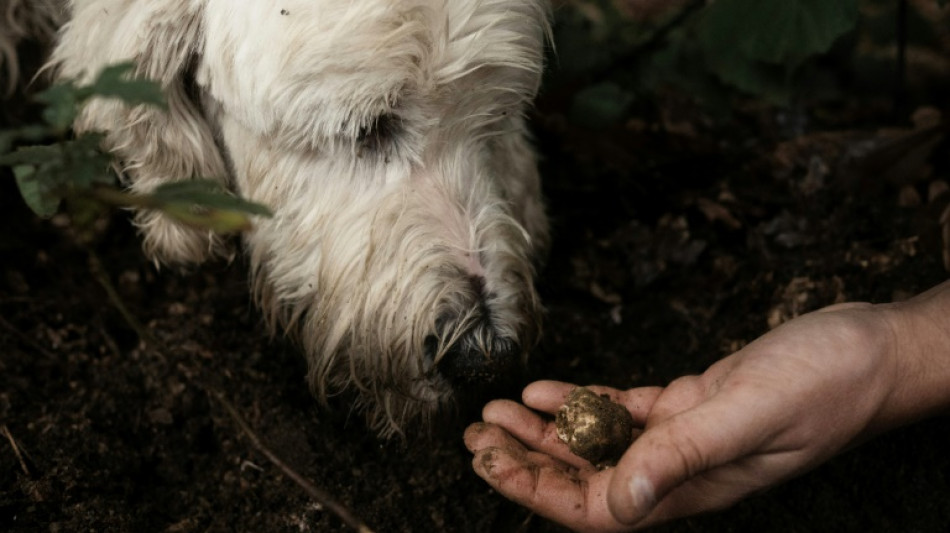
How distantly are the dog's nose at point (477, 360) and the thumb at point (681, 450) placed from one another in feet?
1.53

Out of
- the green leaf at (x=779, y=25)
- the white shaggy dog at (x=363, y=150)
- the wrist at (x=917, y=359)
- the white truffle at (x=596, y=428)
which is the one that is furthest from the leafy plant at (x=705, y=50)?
the white truffle at (x=596, y=428)

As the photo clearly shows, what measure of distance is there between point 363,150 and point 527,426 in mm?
745

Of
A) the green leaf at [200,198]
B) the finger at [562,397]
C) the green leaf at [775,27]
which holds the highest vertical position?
the green leaf at [200,198]

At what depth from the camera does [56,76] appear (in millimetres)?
2539

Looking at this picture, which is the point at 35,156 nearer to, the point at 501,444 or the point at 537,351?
the point at 501,444

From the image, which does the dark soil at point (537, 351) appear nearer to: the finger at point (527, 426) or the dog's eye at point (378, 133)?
the finger at point (527, 426)

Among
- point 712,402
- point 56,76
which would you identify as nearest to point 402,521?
point 712,402

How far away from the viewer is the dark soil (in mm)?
2334

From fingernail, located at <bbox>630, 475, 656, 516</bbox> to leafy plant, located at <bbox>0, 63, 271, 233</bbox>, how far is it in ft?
2.45

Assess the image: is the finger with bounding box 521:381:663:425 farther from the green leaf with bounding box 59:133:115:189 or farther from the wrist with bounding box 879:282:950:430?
the green leaf with bounding box 59:133:115:189

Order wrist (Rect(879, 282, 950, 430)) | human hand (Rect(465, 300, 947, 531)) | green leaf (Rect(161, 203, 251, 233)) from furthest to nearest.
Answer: wrist (Rect(879, 282, 950, 430)), human hand (Rect(465, 300, 947, 531)), green leaf (Rect(161, 203, 251, 233))

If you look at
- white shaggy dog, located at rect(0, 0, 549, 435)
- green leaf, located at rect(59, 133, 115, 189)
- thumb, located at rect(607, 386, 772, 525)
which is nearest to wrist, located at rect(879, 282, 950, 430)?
thumb, located at rect(607, 386, 772, 525)

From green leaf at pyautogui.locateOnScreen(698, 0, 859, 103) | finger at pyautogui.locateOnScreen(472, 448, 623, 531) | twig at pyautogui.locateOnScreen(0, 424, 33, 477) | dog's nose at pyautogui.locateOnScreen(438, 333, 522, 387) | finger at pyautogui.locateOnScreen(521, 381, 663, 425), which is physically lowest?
twig at pyautogui.locateOnScreen(0, 424, 33, 477)

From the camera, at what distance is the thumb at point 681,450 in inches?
61.8
